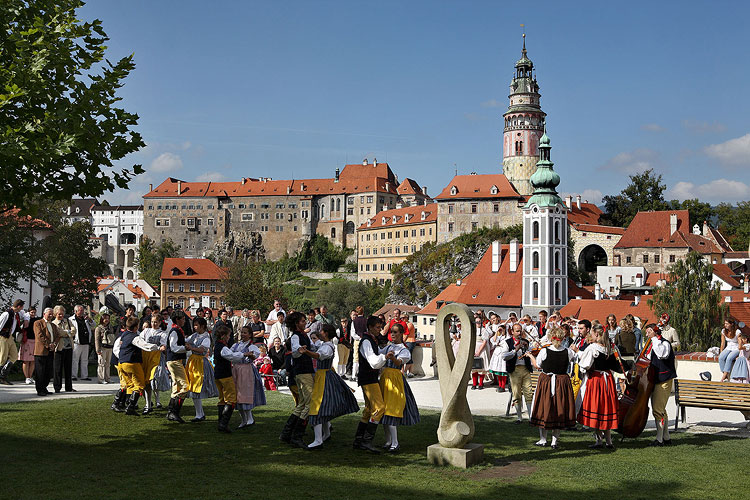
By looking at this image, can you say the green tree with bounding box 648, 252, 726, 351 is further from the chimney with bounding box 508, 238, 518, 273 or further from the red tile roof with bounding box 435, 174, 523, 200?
the red tile roof with bounding box 435, 174, 523, 200

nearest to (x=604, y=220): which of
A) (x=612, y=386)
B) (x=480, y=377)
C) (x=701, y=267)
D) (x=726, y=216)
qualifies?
(x=726, y=216)

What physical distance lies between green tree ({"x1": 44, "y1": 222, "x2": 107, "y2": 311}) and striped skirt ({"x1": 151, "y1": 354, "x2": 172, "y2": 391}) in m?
30.1

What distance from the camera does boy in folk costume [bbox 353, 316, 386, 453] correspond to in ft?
32.1

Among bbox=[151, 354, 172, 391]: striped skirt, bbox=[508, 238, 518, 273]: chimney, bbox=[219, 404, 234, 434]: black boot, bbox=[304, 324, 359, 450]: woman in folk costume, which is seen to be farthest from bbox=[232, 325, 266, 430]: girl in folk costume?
bbox=[508, 238, 518, 273]: chimney

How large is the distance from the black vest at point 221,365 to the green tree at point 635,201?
305ft

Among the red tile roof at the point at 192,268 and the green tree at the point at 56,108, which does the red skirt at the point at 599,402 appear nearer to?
the green tree at the point at 56,108

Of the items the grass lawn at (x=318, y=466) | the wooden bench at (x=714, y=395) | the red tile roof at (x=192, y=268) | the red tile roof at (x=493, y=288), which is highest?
the red tile roof at (x=192, y=268)

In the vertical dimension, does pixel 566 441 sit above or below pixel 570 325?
below

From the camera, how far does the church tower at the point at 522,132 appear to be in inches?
4375

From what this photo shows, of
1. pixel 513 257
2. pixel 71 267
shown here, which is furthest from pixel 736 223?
pixel 71 267

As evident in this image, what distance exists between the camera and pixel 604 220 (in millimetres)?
102000

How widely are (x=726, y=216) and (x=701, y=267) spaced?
63.6 meters

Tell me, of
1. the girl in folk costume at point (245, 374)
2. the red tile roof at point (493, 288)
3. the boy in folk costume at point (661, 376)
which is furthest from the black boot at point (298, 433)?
the red tile roof at point (493, 288)

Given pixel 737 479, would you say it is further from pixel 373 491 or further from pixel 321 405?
pixel 321 405
